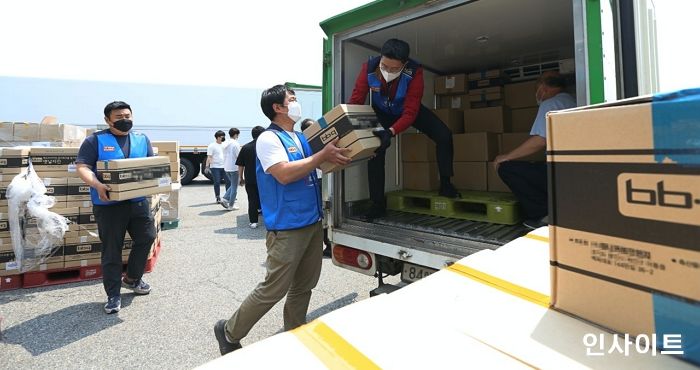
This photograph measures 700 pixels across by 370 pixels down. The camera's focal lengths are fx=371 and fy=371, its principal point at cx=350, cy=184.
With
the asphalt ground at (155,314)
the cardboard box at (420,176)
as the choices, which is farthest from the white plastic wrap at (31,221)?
the cardboard box at (420,176)

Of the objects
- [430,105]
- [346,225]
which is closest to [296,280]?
[346,225]

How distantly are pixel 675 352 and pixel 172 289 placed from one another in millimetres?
4102

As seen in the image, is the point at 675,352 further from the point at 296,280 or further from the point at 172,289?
the point at 172,289

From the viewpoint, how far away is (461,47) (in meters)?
4.16

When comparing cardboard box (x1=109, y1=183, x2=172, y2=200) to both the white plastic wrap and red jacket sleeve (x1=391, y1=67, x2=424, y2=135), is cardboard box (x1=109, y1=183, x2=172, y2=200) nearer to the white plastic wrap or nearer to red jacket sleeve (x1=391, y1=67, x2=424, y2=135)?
the white plastic wrap

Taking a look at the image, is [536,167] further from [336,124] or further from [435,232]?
[336,124]

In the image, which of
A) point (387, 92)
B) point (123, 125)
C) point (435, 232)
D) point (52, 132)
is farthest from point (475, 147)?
point (52, 132)

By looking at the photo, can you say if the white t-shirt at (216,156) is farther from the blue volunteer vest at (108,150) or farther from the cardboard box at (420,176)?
the cardboard box at (420,176)

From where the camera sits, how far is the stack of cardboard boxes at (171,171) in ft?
20.7

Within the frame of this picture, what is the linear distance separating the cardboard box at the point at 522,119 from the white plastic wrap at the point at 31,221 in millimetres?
5202

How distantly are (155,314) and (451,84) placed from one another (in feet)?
14.0

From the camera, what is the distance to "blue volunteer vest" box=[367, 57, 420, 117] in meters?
3.25

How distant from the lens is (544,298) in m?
1.01

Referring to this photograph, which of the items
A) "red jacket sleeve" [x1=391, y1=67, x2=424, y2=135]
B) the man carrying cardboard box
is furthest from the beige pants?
"red jacket sleeve" [x1=391, y1=67, x2=424, y2=135]
